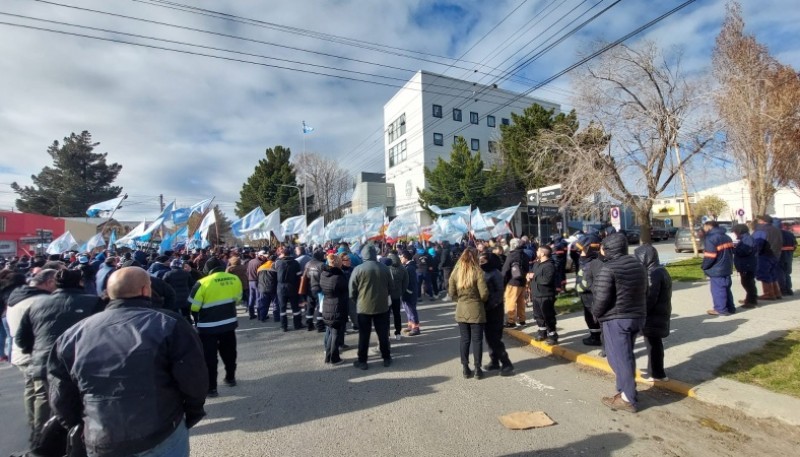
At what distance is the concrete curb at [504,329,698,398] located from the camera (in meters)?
4.98

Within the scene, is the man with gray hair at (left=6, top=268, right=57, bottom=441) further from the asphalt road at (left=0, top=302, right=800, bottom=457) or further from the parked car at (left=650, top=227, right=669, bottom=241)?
the parked car at (left=650, top=227, right=669, bottom=241)

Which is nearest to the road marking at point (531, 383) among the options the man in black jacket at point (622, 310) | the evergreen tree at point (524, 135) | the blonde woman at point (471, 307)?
the blonde woman at point (471, 307)

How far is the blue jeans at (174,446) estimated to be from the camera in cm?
225

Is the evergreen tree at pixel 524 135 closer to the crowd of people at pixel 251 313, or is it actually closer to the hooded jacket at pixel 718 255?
the crowd of people at pixel 251 313

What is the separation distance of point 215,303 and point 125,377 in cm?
358

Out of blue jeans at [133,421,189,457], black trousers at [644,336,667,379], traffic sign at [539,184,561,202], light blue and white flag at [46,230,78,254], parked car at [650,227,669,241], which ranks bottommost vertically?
black trousers at [644,336,667,379]

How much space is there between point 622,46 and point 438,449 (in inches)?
696

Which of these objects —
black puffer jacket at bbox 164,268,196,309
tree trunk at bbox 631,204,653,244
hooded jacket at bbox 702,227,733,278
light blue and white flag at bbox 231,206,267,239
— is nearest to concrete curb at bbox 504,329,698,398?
hooded jacket at bbox 702,227,733,278

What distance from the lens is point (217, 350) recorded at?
5672 millimetres

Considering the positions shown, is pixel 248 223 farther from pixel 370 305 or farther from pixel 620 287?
pixel 620 287

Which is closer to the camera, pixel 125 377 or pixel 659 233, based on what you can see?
pixel 125 377

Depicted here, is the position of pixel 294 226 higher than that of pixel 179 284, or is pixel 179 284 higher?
pixel 294 226

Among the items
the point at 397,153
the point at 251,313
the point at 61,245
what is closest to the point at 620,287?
the point at 251,313

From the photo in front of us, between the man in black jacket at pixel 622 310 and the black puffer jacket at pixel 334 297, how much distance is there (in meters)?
3.79
